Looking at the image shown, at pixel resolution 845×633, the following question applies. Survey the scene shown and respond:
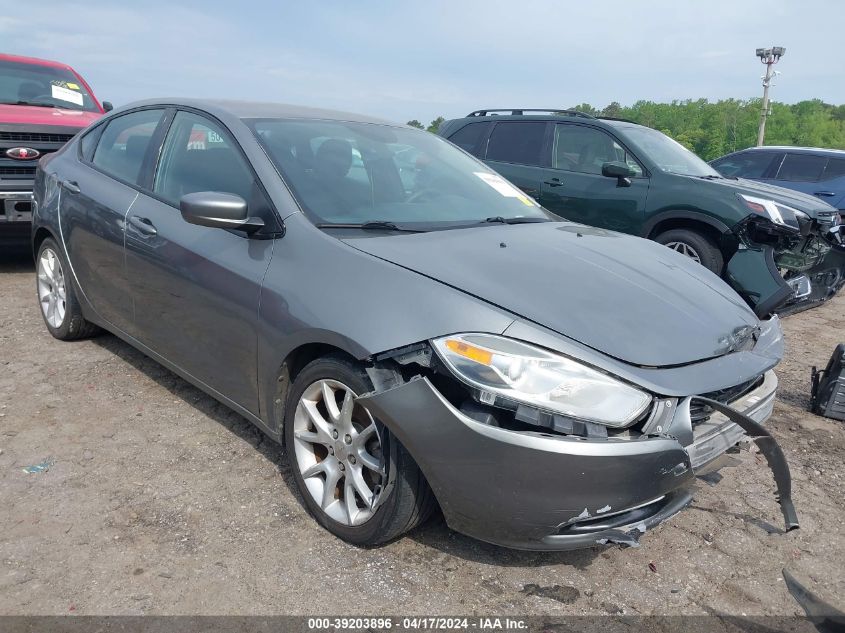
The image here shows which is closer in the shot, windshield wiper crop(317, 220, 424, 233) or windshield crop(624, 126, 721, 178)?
windshield wiper crop(317, 220, 424, 233)

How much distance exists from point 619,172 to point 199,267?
481cm

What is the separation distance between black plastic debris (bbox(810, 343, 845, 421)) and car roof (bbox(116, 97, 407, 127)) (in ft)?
9.34

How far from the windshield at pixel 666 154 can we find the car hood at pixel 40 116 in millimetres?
5382

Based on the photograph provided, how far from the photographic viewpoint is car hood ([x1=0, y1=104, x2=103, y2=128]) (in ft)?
21.7

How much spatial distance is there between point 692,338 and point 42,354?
396cm

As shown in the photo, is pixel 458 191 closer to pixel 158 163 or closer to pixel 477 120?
pixel 158 163

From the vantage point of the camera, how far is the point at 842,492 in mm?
3166

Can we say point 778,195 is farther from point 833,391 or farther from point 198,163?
point 198,163

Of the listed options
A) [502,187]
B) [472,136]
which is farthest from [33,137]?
[502,187]

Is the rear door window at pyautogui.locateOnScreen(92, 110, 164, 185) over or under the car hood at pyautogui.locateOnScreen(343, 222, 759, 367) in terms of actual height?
over

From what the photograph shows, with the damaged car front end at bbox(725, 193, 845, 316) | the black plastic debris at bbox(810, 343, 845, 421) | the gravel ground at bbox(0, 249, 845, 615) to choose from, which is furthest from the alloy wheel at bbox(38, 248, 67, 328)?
the damaged car front end at bbox(725, 193, 845, 316)

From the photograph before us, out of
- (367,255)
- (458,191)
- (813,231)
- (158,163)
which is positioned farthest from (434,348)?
(813,231)

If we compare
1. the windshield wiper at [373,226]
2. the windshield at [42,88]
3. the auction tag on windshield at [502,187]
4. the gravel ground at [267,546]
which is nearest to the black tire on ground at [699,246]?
the gravel ground at [267,546]

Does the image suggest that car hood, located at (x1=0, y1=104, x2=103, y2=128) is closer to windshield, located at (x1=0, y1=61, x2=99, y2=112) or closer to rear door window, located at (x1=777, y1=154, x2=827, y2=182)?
windshield, located at (x1=0, y1=61, x2=99, y2=112)
